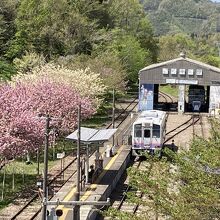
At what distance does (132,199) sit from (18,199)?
12586 millimetres

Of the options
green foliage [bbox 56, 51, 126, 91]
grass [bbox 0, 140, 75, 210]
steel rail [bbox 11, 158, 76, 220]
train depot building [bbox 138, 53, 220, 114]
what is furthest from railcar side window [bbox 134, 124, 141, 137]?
train depot building [bbox 138, 53, 220, 114]

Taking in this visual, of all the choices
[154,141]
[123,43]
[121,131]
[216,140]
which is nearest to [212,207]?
[216,140]

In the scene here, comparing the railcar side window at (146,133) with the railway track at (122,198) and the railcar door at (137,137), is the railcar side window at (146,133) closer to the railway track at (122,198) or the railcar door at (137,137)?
the railcar door at (137,137)

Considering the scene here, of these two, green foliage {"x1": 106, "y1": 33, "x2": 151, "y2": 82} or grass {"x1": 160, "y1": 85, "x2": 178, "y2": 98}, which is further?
grass {"x1": 160, "y1": 85, "x2": 178, "y2": 98}

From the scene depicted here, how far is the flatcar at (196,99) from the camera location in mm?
64562

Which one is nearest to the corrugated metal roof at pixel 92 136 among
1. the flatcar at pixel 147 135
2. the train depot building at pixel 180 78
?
the flatcar at pixel 147 135

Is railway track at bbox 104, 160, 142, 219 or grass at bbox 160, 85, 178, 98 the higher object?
grass at bbox 160, 85, 178, 98

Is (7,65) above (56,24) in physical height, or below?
below

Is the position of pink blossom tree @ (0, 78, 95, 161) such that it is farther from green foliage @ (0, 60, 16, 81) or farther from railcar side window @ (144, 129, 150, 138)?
green foliage @ (0, 60, 16, 81)

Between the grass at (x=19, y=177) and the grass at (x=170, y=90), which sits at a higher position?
the grass at (x=170, y=90)

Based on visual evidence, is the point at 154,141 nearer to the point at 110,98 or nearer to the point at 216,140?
the point at 216,140

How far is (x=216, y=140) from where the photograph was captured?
832 inches

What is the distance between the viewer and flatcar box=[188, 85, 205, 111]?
64.6 meters

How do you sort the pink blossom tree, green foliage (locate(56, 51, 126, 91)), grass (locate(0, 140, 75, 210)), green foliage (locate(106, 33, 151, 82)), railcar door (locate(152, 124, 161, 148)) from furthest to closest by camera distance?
1. green foliage (locate(106, 33, 151, 82))
2. green foliage (locate(56, 51, 126, 91))
3. railcar door (locate(152, 124, 161, 148))
4. the pink blossom tree
5. grass (locate(0, 140, 75, 210))
